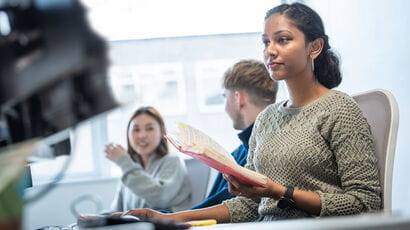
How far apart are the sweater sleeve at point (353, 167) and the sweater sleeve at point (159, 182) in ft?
4.20

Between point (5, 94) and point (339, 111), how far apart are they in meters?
0.82

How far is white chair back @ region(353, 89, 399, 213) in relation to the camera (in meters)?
1.20

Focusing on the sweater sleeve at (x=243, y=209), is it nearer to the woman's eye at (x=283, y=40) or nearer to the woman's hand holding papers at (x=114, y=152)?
the woman's eye at (x=283, y=40)

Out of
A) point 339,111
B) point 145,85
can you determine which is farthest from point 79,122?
point 145,85

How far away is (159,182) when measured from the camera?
98.7 inches

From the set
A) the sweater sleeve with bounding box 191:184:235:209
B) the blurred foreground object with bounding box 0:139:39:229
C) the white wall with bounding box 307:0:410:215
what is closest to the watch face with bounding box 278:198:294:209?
the white wall with bounding box 307:0:410:215

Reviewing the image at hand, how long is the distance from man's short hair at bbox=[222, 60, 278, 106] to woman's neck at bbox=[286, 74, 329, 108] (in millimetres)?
665

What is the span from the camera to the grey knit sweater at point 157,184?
8.02ft

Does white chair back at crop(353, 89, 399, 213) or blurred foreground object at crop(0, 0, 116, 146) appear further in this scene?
white chair back at crop(353, 89, 399, 213)

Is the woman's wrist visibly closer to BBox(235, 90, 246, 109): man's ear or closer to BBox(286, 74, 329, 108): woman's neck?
BBox(286, 74, 329, 108): woman's neck

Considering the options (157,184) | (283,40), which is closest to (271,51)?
(283,40)

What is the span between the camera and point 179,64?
3404 millimetres

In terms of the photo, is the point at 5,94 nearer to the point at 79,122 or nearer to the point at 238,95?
the point at 79,122

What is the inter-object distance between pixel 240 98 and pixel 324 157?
85 cm
